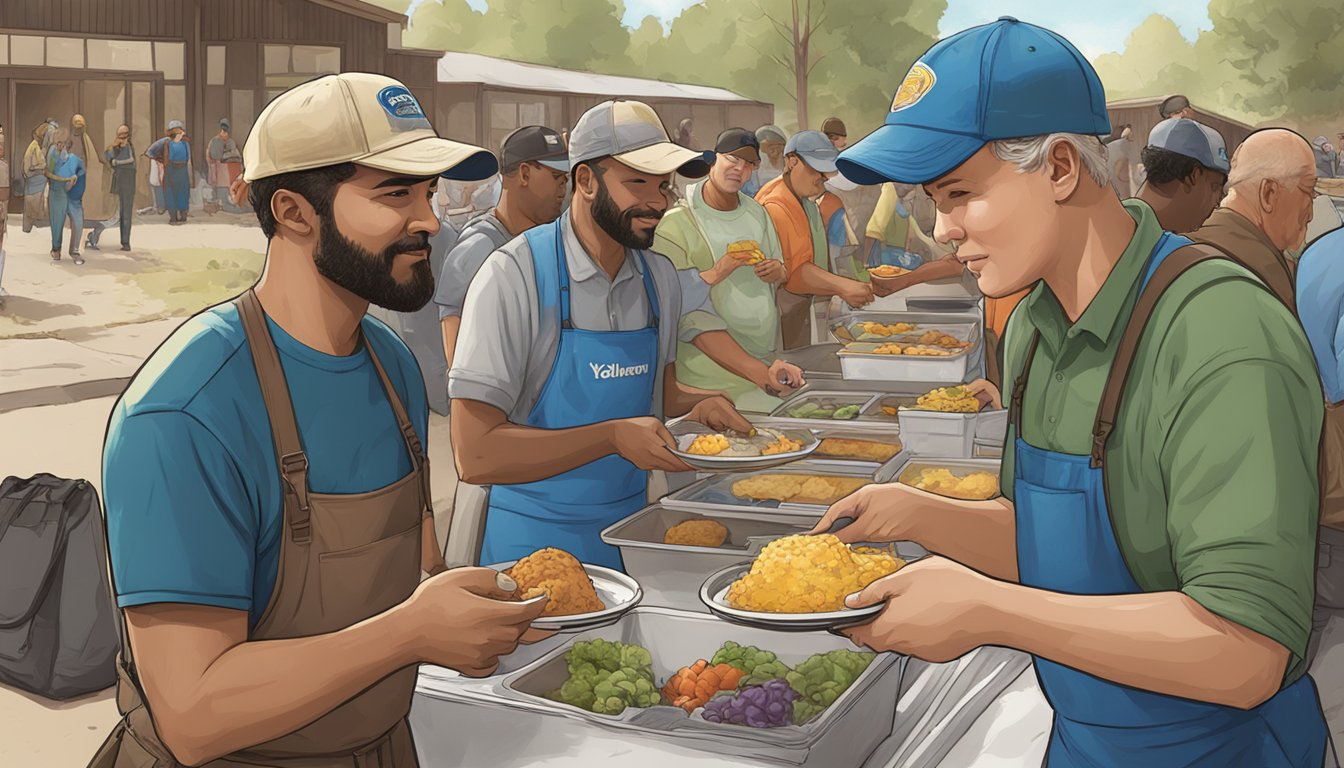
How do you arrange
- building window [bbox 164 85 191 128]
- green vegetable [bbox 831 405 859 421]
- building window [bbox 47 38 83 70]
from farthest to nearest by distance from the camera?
1. building window [bbox 164 85 191 128]
2. building window [bbox 47 38 83 70]
3. green vegetable [bbox 831 405 859 421]

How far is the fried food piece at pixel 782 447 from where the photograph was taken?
335 centimetres

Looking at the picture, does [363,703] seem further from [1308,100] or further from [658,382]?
[1308,100]

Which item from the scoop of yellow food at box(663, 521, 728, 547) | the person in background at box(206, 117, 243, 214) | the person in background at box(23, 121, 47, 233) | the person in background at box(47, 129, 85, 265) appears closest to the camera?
the scoop of yellow food at box(663, 521, 728, 547)

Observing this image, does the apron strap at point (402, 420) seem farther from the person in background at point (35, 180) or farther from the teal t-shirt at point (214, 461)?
the person in background at point (35, 180)

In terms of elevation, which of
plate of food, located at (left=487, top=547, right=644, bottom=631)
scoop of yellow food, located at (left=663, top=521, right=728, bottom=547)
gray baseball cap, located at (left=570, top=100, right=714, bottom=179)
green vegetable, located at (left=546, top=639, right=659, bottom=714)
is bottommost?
green vegetable, located at (left=546, top=639, right=659, bottom=714)

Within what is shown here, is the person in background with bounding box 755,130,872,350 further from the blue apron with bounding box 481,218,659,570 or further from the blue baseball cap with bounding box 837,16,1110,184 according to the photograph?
the blue baseball cap with bounding box 837,16,1110,184

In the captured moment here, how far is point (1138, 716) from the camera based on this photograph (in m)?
1.80

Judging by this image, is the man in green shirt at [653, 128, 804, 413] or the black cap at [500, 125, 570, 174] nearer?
the man in green shirt at [653, 128, 804, 413]

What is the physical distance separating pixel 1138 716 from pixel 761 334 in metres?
3.53

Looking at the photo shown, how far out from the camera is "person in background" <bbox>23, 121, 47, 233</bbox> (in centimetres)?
1748

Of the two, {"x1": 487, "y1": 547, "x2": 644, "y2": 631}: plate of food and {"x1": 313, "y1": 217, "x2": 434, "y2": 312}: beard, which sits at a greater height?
{"x1": 313, "y1": 217, "x2": 434, "y2": 312}: beard

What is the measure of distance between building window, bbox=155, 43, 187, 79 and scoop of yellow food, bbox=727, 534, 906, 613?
23.9m

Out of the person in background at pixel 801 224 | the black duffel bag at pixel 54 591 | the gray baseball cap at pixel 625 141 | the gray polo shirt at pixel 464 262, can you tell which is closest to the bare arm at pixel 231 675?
the gray baseball cap at pixel 625 141

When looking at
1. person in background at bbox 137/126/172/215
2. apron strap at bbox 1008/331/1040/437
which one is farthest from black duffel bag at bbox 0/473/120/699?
person in background at bbox 137/126/172/215
